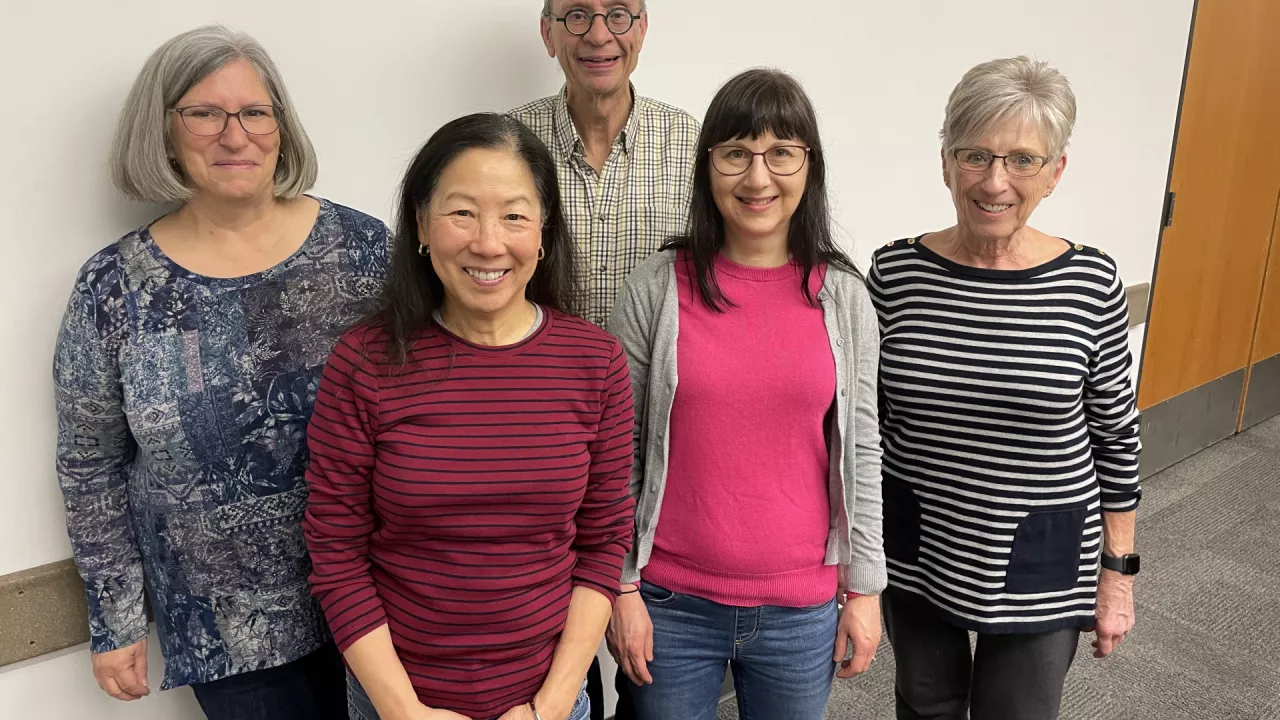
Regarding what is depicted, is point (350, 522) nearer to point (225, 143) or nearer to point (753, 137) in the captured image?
point (225, 143)

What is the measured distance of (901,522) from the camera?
1676 mm

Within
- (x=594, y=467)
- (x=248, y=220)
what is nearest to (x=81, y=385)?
(x=248, y=220)

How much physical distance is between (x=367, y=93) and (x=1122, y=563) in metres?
1.67

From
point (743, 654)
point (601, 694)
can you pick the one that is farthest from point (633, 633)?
point (601, 694)

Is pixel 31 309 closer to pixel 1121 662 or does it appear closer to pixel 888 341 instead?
pixel 888 341

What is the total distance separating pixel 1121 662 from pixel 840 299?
6.71ft

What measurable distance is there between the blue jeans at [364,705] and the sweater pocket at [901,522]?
0.66 metres

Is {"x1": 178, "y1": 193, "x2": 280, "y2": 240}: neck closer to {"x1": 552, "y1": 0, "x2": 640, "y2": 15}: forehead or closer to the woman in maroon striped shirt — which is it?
the woman in maroon striped shirt

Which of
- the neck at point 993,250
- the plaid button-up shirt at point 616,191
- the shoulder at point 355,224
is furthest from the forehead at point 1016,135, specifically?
the shoulder at point 355,224

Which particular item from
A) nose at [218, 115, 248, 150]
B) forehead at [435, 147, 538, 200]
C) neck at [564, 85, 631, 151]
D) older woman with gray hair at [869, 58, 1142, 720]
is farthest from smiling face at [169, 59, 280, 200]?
older woman with gray hair at [869, 58, 1142, 720]

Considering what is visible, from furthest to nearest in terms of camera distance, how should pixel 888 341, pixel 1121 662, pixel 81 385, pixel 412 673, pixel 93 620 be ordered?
pixel 1121 662 → pixel 888 341 → pixel 93 620 → pixel 81 385 → pixel 412 673

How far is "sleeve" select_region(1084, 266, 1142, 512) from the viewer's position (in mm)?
1540

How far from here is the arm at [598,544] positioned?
1.33 m

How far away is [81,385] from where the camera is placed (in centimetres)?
138
